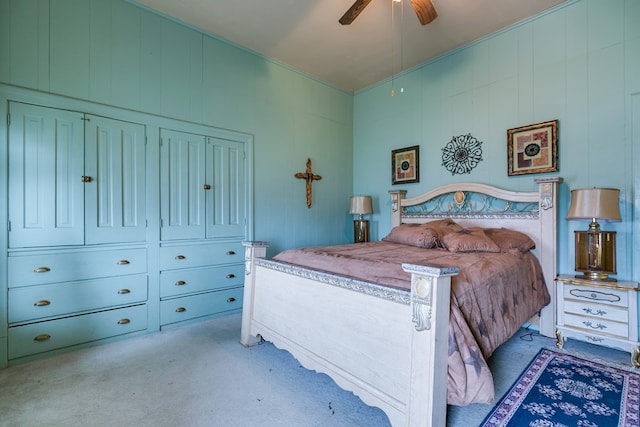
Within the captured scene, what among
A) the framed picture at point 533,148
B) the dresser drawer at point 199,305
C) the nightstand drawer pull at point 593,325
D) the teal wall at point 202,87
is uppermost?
the teal wall at point 202,87

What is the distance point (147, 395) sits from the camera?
187 centimetres

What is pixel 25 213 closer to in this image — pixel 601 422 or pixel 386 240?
pixel 386 240

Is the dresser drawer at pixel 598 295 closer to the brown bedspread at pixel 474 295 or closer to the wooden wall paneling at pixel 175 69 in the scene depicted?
the brown bedspread at pixel 474 295

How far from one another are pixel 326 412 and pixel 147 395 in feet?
3.71

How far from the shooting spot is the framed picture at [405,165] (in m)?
3.98

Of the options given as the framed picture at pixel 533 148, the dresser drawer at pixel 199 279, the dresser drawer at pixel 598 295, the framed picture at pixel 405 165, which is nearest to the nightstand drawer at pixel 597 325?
the dresser drawer at pixel 598 295

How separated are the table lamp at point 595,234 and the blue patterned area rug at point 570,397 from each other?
0.75 meters

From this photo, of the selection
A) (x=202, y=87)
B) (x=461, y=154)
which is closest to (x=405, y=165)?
(x=461, y=154)

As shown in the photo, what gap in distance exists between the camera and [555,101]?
9.52 feet

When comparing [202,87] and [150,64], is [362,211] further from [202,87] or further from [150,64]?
[150,64]

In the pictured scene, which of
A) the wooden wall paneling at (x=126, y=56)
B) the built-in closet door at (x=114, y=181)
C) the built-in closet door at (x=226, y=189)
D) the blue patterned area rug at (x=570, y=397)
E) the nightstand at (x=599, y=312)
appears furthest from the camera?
the built-in closet door at (x=226, y=189)

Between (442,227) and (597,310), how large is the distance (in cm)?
134

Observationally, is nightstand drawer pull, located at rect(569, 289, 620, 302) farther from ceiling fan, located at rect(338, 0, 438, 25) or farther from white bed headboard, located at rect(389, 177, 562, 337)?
ceiling fan, located at rect(338, 0, 438, 25)

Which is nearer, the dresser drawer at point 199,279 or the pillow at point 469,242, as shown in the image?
the pillow at point 469,242
